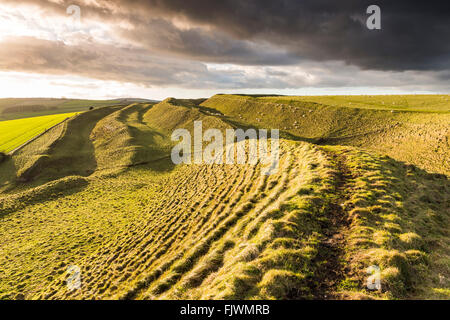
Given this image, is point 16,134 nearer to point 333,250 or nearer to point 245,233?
point 245,233

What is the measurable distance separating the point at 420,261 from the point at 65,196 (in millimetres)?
47992

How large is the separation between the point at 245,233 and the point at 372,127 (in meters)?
51.4

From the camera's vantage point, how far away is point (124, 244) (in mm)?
21203

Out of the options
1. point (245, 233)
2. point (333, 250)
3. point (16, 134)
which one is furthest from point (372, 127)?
point (16, 134)

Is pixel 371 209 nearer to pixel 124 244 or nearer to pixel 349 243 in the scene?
pixel 349 243

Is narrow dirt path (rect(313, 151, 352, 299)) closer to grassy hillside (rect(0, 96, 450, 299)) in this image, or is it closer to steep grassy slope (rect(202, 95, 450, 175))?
grassy hillside (rect(0, 96, 450, 299))

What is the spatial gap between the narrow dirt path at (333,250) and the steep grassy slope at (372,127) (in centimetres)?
2194

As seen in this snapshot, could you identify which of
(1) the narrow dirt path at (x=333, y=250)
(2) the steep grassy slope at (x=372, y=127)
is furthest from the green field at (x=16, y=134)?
(1) the narrow dirt path at (x=333, y=250)

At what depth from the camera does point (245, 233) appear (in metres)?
15.1

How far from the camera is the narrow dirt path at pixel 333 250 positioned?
9.98 metres

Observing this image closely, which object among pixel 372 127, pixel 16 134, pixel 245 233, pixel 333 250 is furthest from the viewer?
pixel 16 134

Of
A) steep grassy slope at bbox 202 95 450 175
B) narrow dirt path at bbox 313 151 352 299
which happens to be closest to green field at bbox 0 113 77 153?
steep grassy slope at bbox 202 95 450 175

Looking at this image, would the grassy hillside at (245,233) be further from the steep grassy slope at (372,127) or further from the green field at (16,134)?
the green field at (16,134)
